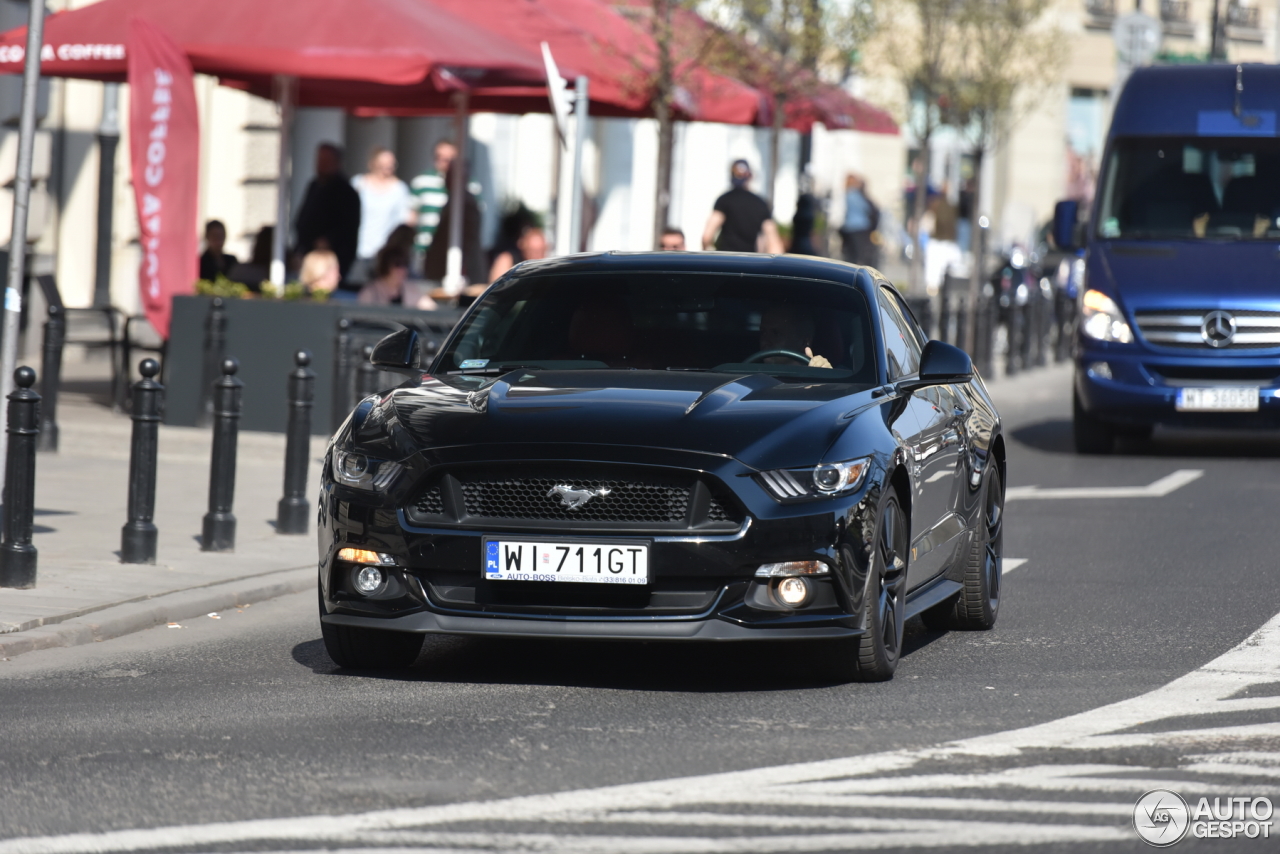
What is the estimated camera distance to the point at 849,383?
766cm

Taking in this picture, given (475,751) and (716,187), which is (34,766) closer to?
(475,751)

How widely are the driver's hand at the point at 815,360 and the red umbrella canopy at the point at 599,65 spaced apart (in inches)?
352

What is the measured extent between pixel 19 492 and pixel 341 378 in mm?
5990

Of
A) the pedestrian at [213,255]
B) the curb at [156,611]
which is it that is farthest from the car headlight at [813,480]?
the pedestrian at [213,255]

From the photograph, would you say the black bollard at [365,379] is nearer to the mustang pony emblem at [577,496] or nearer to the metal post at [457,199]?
the metal post at [457,199]

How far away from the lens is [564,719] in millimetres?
6547

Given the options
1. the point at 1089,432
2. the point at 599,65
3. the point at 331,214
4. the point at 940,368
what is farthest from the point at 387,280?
the point at 940,368

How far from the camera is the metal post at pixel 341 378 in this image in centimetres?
1470

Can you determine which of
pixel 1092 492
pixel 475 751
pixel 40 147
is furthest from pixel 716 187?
pixel 475 751

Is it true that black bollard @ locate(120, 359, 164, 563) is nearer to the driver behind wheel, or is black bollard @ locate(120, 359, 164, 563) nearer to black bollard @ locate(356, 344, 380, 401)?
the driver behind wheel

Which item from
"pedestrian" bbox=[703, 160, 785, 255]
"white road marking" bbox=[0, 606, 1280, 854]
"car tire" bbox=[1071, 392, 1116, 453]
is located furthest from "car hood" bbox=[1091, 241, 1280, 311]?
"white road marking" bbox=[0, 606, 1280, 854]

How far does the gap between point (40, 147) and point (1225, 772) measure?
17.0 meters

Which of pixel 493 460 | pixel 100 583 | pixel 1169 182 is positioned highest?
pixel 1169 182

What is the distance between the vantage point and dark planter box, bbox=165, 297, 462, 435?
15359 millimetres
